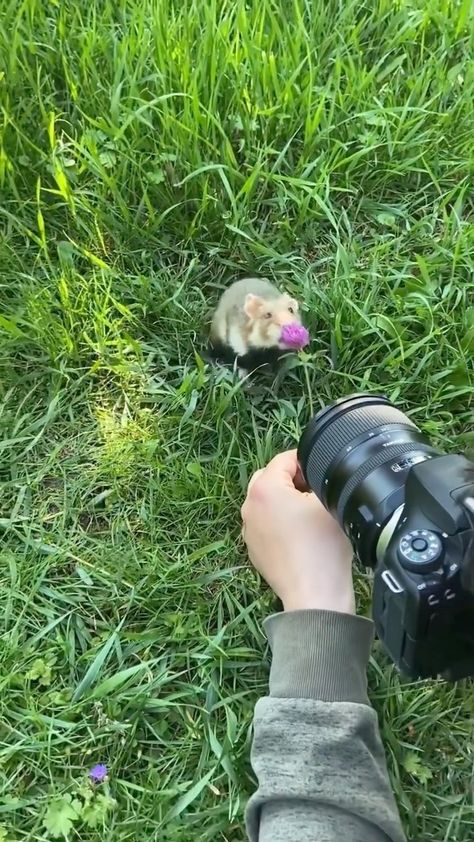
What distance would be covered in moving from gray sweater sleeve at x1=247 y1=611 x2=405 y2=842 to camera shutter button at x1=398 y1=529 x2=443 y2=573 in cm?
30

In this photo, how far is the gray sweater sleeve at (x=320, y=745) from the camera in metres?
0.97

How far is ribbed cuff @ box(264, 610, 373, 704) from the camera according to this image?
3.54 ft

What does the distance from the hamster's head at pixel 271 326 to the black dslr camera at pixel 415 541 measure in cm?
38

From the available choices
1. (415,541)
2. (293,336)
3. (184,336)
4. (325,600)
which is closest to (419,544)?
(415,541)

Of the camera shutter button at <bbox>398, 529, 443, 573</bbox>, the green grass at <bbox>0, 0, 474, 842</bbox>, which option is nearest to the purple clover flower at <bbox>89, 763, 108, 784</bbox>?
the green grass at <bbox>0, 0, 474, 842</bbox>

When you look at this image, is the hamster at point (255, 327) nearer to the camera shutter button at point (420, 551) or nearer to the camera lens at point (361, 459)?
the camera lens at point (361, 459)

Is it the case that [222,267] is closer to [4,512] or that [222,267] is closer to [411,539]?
[4,512]

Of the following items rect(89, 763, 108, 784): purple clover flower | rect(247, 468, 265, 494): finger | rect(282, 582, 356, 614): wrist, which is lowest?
rect(89, 763, 108, 784): purple clover flower

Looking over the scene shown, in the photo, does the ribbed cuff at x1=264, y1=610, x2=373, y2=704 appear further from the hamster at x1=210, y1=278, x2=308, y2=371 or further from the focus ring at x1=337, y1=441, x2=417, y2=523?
the hamster at x1=210, y1=278, x2=308, y2=371

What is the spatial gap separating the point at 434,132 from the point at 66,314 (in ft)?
2.56

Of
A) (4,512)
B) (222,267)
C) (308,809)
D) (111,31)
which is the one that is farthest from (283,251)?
(308,809)

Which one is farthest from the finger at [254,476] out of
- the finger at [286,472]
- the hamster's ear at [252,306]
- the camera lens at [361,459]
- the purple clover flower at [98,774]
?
the purple clover flower at [98,774]

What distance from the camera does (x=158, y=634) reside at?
1321 mm

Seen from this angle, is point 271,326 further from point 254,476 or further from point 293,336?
point 254,476
